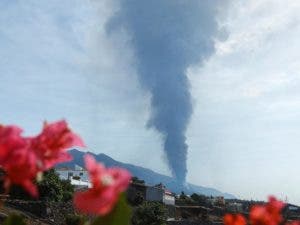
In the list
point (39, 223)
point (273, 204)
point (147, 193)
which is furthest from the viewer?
point (147, 193)

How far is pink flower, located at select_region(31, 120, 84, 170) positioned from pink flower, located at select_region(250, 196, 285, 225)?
0.43m

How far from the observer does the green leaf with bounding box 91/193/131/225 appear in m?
1.41

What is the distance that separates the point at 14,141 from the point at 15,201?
37.6 m

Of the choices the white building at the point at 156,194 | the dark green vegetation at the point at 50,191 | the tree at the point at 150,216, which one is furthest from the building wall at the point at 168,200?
the tree at the point at 150,216

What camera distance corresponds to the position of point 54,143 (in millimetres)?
1340

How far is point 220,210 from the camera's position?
62062mm

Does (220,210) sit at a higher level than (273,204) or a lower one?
higher

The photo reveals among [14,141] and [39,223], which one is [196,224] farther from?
[14,141]

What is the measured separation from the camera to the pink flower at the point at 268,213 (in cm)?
127

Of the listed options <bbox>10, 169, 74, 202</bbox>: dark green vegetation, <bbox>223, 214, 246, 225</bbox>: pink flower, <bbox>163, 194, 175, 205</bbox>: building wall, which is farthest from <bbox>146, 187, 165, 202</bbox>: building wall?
<bbox>223, 214, 246, 225</bbox>: pink flower

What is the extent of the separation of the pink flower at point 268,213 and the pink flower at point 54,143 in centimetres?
43

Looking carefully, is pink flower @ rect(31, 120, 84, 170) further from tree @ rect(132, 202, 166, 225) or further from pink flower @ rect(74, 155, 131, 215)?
tree @ rect(132, 202, 166, 225)

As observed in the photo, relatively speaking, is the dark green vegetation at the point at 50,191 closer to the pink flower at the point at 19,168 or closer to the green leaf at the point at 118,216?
the green leaf at the point at 118,216

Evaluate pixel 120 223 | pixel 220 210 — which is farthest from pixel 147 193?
pixel 120 223
